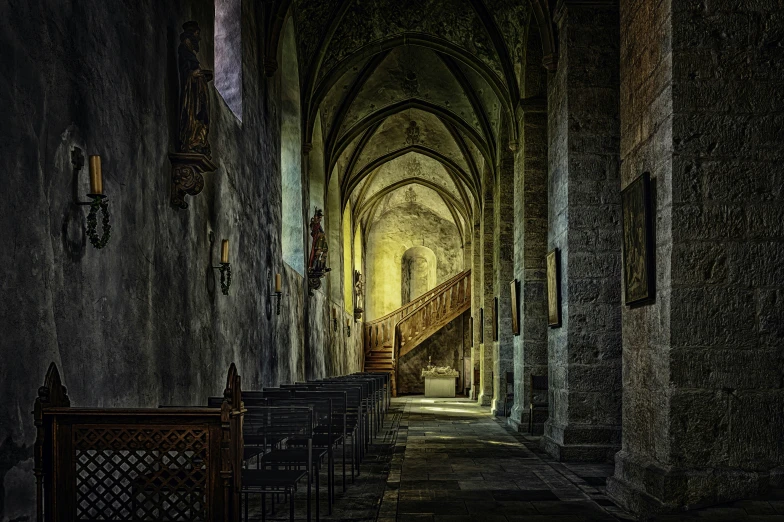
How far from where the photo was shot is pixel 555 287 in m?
9.91

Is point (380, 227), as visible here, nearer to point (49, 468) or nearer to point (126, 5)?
point (126, 5)

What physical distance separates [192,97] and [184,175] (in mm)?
714

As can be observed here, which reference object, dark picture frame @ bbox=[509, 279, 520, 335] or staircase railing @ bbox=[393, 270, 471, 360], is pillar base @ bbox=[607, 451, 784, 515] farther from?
staircase railing @ bbox=[393, 270, 471, 360]

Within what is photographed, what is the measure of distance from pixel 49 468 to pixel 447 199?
81.8 feet

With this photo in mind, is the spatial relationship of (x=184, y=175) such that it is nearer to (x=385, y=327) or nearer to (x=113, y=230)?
(x=113, y=230)

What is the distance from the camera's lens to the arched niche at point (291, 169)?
1494 cm


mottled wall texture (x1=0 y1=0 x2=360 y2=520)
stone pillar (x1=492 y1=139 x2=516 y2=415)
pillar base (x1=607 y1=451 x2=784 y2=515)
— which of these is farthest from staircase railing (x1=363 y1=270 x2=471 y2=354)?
pillar base (x1=607 y1=451 x2=784 y2=515)

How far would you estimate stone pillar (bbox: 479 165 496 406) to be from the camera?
20359mm

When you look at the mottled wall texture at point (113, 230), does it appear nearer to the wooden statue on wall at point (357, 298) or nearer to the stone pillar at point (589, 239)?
the stone pillar at point (589, 239)

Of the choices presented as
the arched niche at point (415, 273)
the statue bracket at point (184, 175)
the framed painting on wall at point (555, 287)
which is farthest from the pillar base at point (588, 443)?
the arched niche at point (415, 273)

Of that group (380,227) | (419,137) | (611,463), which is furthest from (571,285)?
(380,227)

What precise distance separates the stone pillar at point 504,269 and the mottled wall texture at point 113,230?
758cm

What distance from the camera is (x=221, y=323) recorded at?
8.70m

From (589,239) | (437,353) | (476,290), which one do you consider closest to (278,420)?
(589,239)
